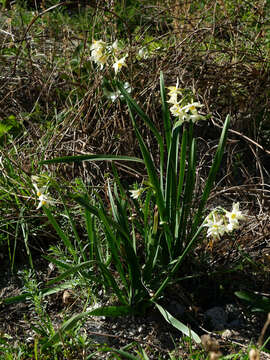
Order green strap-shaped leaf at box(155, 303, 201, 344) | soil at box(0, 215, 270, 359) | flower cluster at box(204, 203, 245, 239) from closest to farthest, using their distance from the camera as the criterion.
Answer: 1. flower cluster at box(204, 203, 245, 239)
2. green strap-shaped leaf at box(155, 303, 201, 344)
3. soil at box(0, 215, 270, 359)

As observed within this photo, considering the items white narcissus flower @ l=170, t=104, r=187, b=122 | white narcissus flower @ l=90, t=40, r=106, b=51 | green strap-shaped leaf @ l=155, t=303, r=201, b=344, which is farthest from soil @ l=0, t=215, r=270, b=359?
white narcissus flower @ l=90, t=40, r=106, b=51

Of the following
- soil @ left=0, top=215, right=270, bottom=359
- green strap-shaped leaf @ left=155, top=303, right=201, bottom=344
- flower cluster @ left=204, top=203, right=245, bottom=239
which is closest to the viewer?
flower cluster @ left=204, top=203, right=245, bottom=239

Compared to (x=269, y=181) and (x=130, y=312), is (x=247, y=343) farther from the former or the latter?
(x=269, y=181)

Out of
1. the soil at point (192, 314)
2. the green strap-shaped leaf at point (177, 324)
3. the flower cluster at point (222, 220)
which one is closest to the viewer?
the flower cluster at point (222, 220)

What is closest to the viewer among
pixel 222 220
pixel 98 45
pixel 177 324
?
pixel 222 220

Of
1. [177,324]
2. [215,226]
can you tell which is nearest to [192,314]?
[177,324]

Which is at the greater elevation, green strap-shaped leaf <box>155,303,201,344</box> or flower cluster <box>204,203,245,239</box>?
flower cluster <box>204,203,245,239</box>

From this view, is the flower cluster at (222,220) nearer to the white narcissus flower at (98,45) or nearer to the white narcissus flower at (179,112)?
the white narcissus flower at (179,112)

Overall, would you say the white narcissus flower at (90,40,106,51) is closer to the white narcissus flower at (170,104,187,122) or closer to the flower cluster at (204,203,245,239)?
the white narcissus flower at (170,104,187,122)

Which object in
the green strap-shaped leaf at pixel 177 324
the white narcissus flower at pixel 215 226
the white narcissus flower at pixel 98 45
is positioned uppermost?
the white narcissus flower at pixel 98 45

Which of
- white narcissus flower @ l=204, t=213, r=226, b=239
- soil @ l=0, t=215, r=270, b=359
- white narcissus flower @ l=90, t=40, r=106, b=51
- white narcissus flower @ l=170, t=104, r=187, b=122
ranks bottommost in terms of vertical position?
soil @ l=0, t=215, r=270, b=359

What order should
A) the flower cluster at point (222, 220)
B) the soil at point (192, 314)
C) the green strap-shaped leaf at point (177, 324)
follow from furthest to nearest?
the soil at point (192, 314), the green strap-shaped leaf at point (177, 324), the flower cluster at point (222, 220)

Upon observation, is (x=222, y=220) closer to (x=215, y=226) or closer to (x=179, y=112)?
(x=215, y=226)

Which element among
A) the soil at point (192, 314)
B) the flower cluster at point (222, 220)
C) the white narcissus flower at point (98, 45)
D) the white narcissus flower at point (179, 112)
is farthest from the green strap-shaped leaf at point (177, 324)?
the white narcissus flower at point (98, 45)
